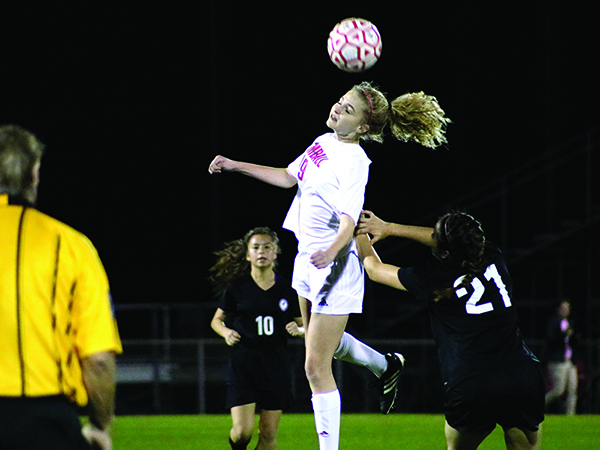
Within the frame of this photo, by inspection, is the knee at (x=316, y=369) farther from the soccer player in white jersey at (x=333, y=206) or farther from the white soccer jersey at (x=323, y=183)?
the white soccer jersey at (x=323, y=183)

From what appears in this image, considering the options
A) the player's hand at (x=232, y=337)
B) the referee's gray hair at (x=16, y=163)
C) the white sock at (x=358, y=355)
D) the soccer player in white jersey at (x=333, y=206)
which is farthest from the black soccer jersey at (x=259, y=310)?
the referee's gray hair at (x=16, y=163)

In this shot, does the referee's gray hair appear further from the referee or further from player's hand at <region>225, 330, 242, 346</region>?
player's hand at <region>225, 330, 242, 346</region>

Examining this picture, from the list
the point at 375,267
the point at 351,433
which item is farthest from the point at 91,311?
the point at 351,433

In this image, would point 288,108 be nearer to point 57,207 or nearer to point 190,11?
point 190,11

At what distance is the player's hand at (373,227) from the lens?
4551 millimetres

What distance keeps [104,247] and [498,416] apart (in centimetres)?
1588

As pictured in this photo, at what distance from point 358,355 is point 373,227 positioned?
1.07 meters

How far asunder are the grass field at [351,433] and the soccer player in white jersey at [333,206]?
2.92 meters

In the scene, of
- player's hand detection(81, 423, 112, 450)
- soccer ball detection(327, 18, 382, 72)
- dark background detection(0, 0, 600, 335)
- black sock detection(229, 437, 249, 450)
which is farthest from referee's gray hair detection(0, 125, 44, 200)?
dark background detection(0, 0, 600, 335)

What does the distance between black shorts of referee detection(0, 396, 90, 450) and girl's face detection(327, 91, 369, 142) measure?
289cm

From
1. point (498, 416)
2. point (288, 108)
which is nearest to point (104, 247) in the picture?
point (288, 108)

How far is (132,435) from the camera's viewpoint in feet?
27.8

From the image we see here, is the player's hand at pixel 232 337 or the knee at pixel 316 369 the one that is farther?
the player's hand at pixel 232 337

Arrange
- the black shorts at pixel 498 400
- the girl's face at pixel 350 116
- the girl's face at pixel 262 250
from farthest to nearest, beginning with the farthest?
1. the girl's face at pixel 262 250
2. the girl's face at pixel 350 116
3. the black shorts at pixel 498 400
